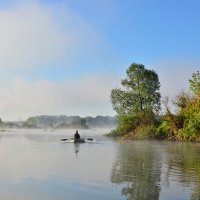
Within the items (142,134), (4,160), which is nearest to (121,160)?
(4,160)

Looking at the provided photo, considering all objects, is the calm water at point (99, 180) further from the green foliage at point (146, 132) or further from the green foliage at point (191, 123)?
the green foliage at point (146, 132)

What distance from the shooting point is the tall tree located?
79.6 metres

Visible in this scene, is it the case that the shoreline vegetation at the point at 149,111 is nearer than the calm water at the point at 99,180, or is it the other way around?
the calm water at the point at 99,180

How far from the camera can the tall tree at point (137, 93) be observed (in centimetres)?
7956

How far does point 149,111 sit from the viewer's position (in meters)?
78.1

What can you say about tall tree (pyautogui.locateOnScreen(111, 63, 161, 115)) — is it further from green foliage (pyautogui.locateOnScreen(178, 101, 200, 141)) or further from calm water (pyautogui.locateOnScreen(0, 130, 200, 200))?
calm water (pyautogui.locateOnScreen(0, 130, 200, 200))

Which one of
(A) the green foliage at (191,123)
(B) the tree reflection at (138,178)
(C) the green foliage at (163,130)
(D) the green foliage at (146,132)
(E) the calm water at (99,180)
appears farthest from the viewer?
(D) the green foliage at (146,132)

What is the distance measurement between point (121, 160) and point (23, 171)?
9.20m

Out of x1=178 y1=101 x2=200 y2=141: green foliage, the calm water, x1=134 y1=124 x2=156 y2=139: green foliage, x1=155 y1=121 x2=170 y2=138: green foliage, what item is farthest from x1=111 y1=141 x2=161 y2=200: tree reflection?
x1=134 y1=124 x2=156 y2=139: green foliage

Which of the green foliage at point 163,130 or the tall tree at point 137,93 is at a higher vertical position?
the tall tree at point 137,93

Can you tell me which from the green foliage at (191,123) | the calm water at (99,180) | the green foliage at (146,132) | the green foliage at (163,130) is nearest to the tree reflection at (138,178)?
the calm water at (99,180)

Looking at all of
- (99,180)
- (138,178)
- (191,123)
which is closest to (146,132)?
(191,123)

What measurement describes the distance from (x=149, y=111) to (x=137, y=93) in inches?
163

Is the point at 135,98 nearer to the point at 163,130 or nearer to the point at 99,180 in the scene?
the point at 163,130
